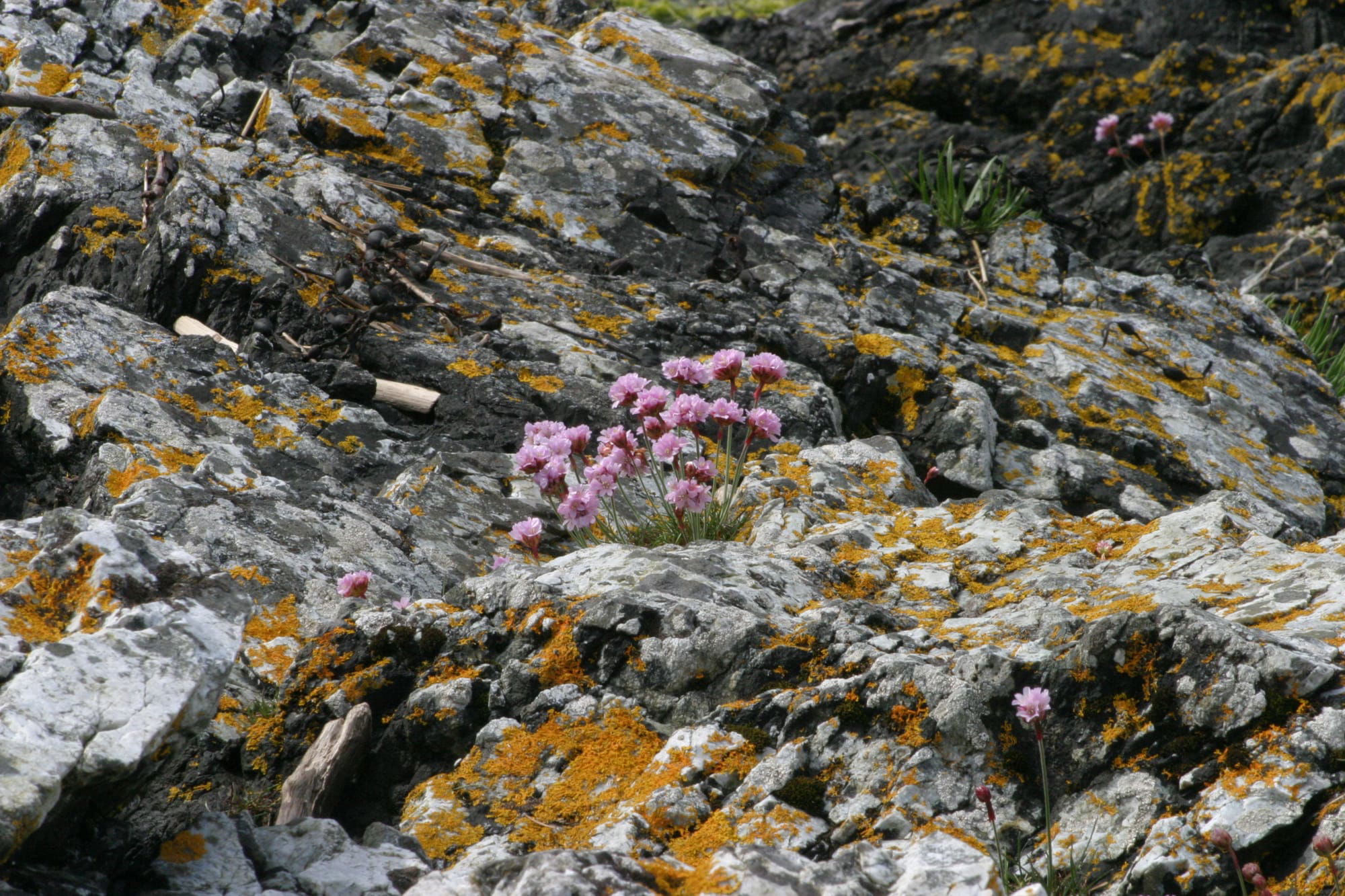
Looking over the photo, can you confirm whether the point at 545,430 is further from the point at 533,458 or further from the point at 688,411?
the point at 688,411

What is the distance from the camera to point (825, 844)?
2.41 meters

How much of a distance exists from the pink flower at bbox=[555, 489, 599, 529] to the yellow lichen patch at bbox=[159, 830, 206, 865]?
5.82 ft

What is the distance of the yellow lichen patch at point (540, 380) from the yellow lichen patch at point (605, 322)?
54 cm

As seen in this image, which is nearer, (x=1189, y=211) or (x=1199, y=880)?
(x=1199, y=880)

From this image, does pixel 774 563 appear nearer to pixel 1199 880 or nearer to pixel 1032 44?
pixel 1199 880

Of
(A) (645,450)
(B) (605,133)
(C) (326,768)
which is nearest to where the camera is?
(C) (326,768)

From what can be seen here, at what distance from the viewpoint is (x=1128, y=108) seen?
9.08m

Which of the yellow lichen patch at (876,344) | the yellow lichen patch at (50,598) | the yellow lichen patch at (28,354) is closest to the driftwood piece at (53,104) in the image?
the yellow lichen patch at (28,354)

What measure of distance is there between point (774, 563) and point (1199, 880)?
5.62 feet

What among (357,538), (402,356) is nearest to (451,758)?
(357,538)

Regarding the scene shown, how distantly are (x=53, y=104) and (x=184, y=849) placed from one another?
5166 mm

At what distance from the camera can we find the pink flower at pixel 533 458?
151 inches

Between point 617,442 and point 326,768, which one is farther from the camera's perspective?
point 617,442

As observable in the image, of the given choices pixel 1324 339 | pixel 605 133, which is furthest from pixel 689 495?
pixel 1324 339
